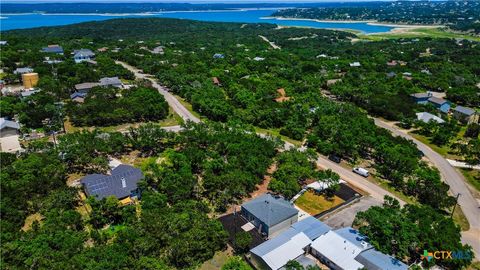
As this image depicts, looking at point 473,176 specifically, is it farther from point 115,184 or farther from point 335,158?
point 115,184

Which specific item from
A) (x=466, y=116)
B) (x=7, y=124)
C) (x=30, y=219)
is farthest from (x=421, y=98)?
(x=7, y=124)

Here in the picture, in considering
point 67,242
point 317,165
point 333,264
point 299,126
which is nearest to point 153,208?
point 67,242

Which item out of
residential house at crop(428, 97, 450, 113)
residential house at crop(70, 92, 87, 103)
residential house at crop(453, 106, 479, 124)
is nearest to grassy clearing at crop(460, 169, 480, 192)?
residential house at crop(453, 106, 479, 124)

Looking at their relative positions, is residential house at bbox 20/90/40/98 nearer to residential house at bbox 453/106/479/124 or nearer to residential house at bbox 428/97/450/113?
residential house at bbox 428/97/450/113

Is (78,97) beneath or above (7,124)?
beneath

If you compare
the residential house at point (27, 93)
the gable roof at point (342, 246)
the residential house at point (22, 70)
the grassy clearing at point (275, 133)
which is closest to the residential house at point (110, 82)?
the residential house at point (27, 93)

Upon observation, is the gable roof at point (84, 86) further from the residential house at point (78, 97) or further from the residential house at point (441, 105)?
the residential house at point (441, 105)

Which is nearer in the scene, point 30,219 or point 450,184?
point 30,219
